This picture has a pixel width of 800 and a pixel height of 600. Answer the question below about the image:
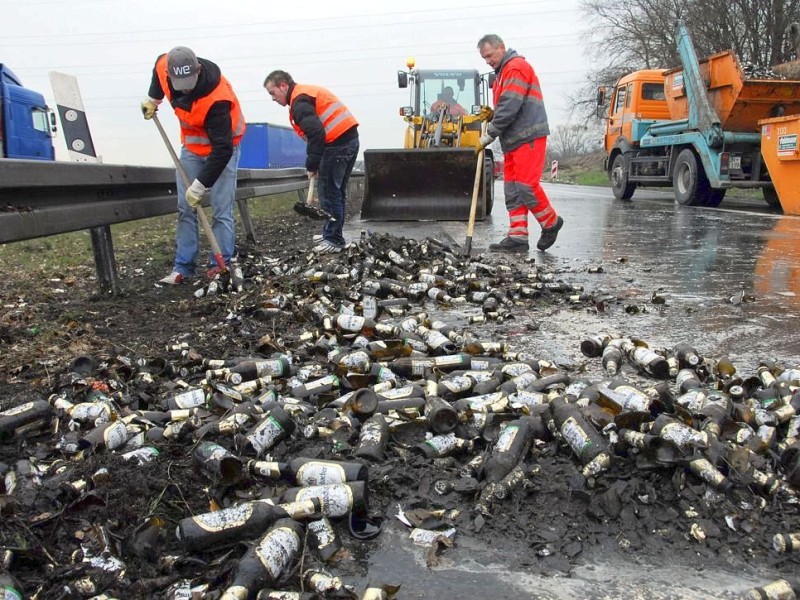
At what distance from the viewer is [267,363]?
3.60 m

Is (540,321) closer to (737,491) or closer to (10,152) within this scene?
(737,491)

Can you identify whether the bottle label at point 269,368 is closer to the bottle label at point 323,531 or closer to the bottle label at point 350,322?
the bottle label at point 350,322

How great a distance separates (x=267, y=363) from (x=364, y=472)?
139 centimetres

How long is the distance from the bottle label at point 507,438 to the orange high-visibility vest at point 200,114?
4.52 meters

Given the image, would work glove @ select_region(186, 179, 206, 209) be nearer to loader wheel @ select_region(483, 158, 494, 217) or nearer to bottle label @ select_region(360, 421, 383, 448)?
bottle label @ select_region(360, 421, 383, 448)

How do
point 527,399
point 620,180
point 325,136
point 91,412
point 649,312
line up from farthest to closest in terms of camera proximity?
1. point 620,180
2. point 325,136
3. point 649,312
4. point 527,399
5. point 91,412

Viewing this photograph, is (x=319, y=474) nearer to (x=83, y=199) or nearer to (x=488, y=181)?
(x=83, y=199)

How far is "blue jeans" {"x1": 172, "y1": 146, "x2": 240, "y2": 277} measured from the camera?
6406mm

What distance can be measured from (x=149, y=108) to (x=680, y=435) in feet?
18.0

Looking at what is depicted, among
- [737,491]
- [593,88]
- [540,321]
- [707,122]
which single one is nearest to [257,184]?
[540,321]

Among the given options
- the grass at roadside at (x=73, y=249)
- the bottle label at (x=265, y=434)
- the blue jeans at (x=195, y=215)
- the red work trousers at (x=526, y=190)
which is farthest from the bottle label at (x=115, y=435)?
the red work trousers at (x=526, y=190)

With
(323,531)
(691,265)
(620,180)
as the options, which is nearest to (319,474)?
(323,531)

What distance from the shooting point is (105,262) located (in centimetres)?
563

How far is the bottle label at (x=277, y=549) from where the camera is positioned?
6.27 feet
